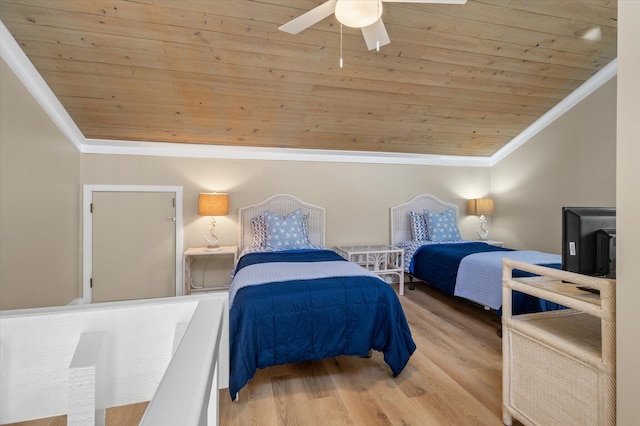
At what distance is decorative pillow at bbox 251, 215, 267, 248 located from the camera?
3.47m

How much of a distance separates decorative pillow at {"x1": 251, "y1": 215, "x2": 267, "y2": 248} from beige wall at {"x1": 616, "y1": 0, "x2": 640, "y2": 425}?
2903mm

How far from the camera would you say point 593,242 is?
1.35m

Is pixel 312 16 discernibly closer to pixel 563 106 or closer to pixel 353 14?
pixel 353 14

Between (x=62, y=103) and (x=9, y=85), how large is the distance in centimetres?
65

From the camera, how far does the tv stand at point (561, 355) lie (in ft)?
3.72

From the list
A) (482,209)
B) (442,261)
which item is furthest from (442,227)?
(442,261)

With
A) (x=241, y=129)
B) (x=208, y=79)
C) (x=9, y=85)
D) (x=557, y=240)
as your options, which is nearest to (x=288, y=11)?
(x=208, y=79)

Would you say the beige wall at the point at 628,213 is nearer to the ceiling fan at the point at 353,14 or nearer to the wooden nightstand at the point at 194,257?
the ceiling fan at the point at 353,14

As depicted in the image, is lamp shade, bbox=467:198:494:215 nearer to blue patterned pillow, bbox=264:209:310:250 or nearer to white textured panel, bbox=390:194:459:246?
white textured panel, bbox=390:194:459:246

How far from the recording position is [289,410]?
1.68 meters

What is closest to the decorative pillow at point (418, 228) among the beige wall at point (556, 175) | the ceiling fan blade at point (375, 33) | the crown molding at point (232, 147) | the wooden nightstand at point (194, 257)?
the crown molding at point (232, 147)

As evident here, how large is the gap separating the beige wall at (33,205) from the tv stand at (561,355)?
328 cm

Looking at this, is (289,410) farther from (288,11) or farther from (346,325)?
(288,11)

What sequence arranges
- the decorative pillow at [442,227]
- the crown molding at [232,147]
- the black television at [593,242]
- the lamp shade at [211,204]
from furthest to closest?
the decorative pillow at [442,227] < the lamp shade at [211,204] < the crown molding at [232,147] < the black television at [593,242]
